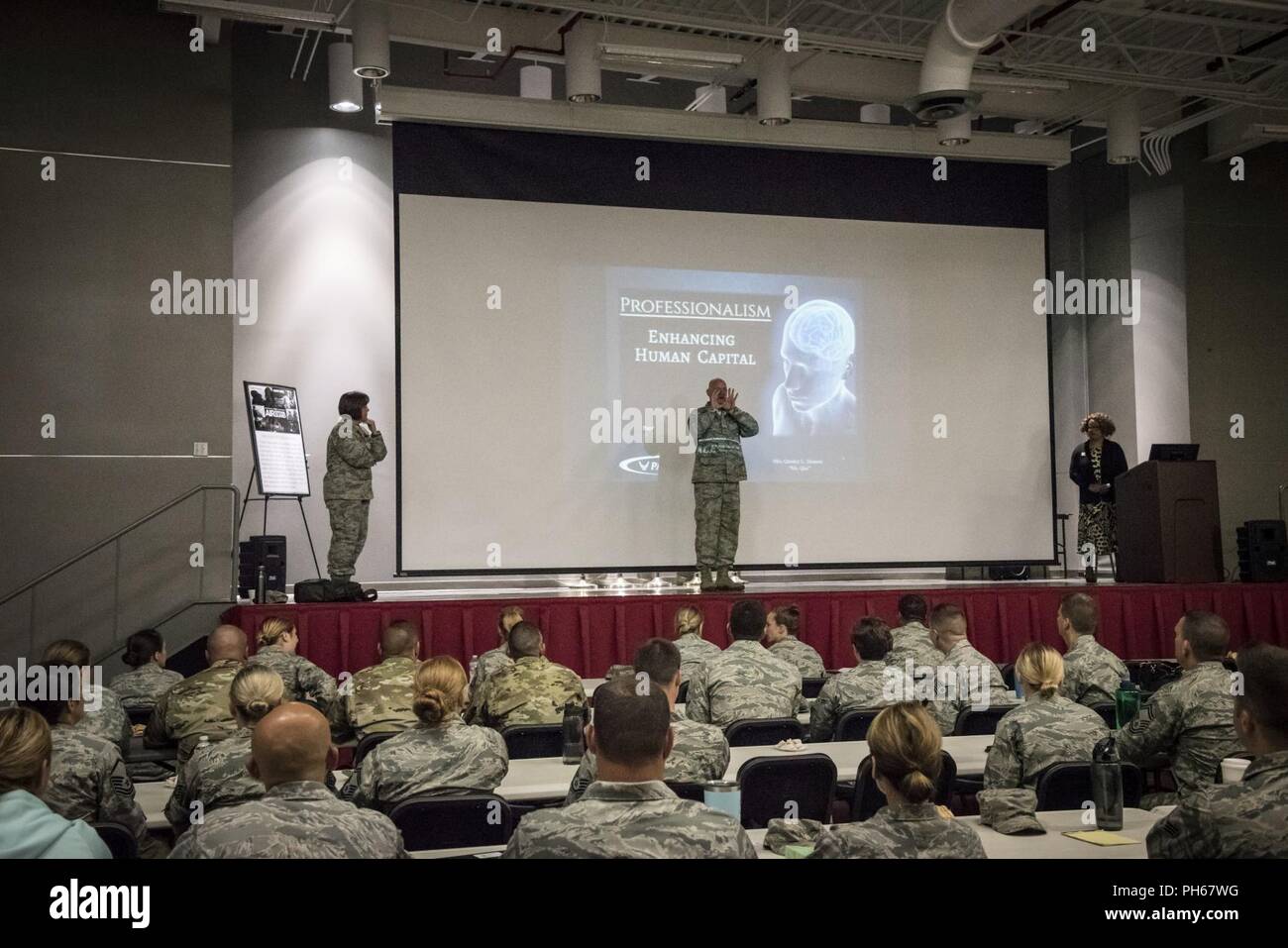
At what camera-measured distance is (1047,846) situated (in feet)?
9.80

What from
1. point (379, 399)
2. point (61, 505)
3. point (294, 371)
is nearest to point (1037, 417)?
point (379, 399)

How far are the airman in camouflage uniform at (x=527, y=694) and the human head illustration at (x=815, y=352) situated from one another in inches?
213

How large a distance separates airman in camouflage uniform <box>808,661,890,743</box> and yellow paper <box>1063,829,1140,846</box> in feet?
6.13

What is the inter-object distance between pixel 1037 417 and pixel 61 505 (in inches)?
319

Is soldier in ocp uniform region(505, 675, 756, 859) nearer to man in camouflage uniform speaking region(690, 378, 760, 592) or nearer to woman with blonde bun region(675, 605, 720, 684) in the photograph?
woman with blonde bun region(675, 605, 720, 684)

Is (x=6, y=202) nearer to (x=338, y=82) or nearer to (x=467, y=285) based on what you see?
(x=338, y=82)

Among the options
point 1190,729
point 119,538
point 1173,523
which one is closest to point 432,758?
point 1190,729

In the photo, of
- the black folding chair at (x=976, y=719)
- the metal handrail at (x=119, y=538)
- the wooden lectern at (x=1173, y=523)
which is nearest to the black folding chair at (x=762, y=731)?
the black folding chair at (x=976, y=719)

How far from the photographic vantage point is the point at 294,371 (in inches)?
400

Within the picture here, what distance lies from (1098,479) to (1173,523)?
84 cm

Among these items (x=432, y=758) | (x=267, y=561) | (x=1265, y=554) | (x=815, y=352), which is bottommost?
(x=432, y=758)

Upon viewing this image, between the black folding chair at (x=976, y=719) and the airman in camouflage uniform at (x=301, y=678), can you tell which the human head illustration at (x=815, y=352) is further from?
the airman in camouflage uniform at (x=301, y=678)

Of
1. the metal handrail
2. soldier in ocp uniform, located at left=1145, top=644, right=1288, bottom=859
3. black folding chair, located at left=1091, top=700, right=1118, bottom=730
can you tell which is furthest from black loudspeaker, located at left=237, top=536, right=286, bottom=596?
soldier in ocp uniform, located at left=1145, top=644, right=1288, bottom=859

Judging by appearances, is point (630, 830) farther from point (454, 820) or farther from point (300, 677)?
point (300, 677)
